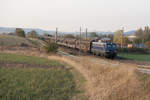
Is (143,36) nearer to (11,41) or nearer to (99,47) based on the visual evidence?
(99,47)

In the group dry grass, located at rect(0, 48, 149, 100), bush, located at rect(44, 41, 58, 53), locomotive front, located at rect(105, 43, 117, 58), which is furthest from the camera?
locomotive front, located at rect(105, 43, 117, 58)

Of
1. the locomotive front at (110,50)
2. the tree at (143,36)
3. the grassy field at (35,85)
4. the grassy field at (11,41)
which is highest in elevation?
the tree at (143,36)

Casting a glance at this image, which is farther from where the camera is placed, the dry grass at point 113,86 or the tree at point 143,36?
the tree at point 143,36

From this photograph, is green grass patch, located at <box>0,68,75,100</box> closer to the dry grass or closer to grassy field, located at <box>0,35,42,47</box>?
the dry grass

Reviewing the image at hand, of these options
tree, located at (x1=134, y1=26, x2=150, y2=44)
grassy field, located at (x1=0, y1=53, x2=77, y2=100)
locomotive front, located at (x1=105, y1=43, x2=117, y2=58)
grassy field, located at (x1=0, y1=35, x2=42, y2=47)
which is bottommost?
grassy field, located at (x1=0, y1=53, x2=77, y2=100)

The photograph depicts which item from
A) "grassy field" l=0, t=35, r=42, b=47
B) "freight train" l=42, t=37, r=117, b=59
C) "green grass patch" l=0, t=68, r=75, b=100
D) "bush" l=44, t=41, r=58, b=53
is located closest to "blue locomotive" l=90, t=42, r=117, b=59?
"freight train" l=42, t=37, r=117, b=59

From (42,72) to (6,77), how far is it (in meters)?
3.38

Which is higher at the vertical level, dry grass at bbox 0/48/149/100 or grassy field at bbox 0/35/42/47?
grassy field at bbox 0/35/42/47

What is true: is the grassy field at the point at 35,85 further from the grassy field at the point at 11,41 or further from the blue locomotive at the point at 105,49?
the grassy field at the point at 11,41

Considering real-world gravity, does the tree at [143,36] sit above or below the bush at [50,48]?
above

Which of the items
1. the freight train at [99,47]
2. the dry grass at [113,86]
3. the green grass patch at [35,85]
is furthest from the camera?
the freight train at [99,47]

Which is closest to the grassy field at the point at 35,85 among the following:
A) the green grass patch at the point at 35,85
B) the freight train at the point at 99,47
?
the green grass patch at the point at 35,85

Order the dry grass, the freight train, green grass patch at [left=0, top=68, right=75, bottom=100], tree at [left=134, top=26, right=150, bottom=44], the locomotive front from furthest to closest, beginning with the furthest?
1. tree at [left=134, top=26, right=150, bottom=44]
2. the freight train
3. the locomotive front
4. green grass patch at [left=0, top=68, right=75, bottom=100]
5. the dry grass

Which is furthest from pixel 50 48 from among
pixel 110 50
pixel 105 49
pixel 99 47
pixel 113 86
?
pixel 113 86
